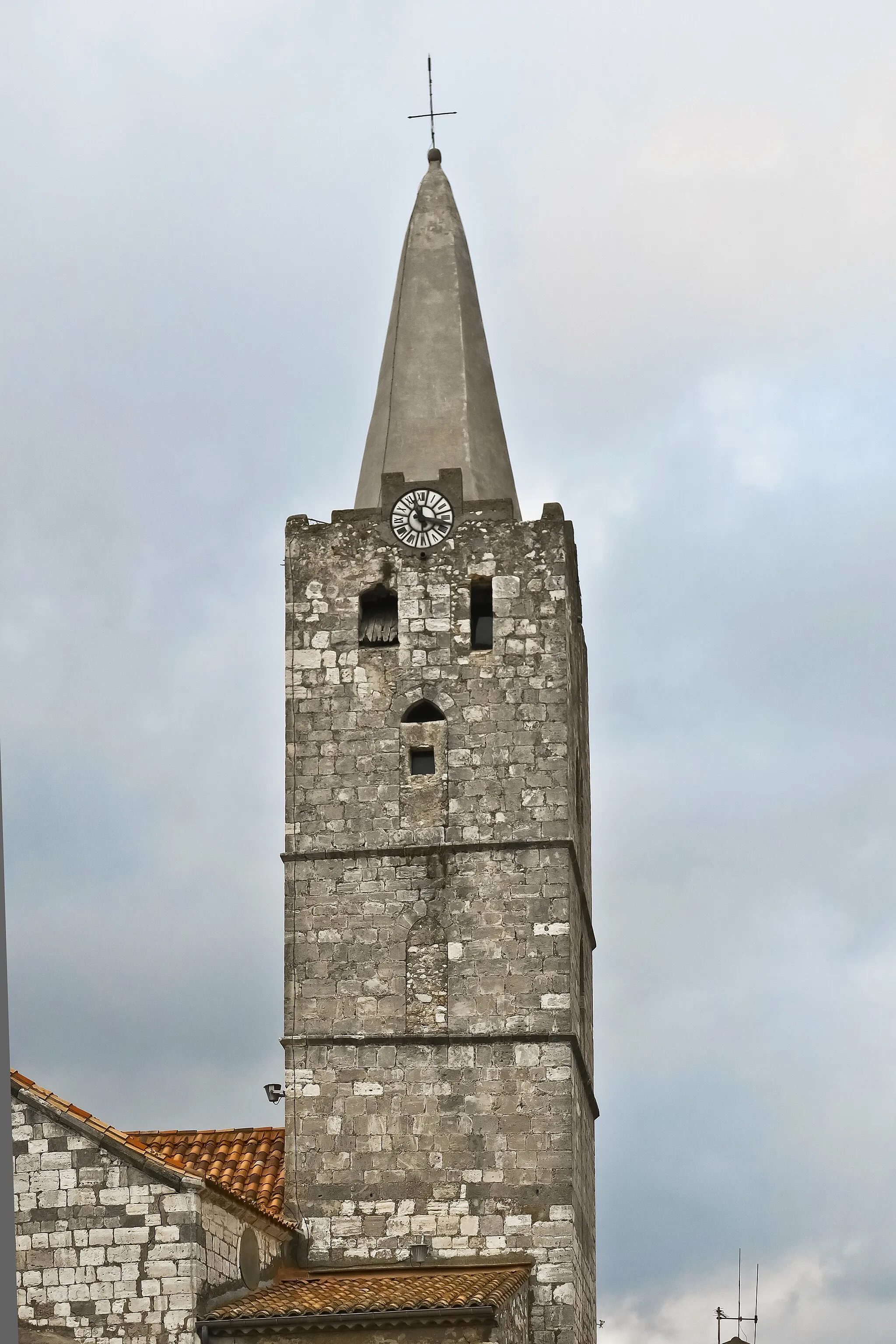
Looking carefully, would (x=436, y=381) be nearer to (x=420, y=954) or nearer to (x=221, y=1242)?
(x=420, y=954)

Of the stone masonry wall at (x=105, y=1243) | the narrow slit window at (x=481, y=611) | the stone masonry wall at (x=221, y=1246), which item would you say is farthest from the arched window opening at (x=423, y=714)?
the stone masonry wall at (x=105, y=1243)

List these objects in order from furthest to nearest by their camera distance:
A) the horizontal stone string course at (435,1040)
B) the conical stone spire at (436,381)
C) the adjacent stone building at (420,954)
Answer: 1. the conical stone spire at (436,381)
2. the horizontal stone string course at (435,1040)
3. the adjacent stone building at (420,954)

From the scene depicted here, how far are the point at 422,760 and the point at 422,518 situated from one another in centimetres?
345

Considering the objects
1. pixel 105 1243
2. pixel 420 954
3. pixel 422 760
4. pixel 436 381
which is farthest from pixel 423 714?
pixel 105 1243

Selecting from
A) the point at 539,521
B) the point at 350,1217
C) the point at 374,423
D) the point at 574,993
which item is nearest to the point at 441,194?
the point at 374,423

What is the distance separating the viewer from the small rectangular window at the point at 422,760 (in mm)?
25625

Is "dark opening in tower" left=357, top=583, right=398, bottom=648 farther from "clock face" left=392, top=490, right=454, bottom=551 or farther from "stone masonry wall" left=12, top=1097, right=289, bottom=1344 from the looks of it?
"stone masonry wall" left=12, top=1097, right=289, bottom=1344

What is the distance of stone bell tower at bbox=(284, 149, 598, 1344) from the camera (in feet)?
78.5

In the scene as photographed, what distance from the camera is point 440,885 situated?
25.0 metres

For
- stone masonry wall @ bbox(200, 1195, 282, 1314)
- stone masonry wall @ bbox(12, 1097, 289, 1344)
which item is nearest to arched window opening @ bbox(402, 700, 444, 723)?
stone masonry wall @ bbox(200, 1195, 282, 1314)

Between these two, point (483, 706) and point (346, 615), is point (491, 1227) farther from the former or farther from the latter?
point (346, 615)

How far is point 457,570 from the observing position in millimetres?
26250

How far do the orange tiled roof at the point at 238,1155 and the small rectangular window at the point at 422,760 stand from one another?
5181 millimetres

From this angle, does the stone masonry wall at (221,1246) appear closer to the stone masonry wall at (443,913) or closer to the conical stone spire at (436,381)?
the stone masonry wall at (443,913)
